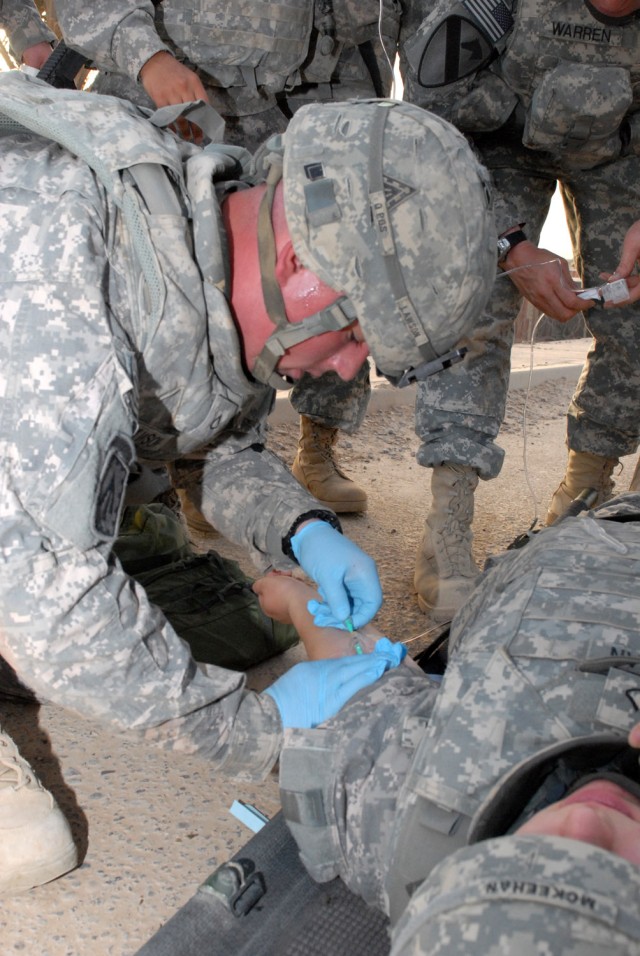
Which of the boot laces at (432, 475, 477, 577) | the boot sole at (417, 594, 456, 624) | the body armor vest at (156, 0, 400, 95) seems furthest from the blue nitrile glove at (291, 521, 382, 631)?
the body armor vest at (156, 0, 400, 95)

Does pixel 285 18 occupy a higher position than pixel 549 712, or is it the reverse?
pixel 285 18

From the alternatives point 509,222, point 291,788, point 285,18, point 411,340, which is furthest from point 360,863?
point 285,18

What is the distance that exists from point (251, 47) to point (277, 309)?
1657 mm

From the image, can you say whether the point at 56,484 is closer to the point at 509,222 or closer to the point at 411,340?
the point at 411,340

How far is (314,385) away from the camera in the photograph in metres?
3.38

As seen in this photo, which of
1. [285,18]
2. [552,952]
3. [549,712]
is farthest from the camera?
[285,18]

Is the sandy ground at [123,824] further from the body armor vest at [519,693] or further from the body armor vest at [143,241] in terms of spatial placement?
the body armor vest at [143,241]

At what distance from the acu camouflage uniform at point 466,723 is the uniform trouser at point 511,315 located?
130 cm

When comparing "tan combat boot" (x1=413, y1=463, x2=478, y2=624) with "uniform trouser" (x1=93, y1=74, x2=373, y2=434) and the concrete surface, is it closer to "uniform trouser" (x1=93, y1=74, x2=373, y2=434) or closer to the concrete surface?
"uniform trouser" (x1=93, y1=74, x2=373, y2=434)

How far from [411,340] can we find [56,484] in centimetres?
71

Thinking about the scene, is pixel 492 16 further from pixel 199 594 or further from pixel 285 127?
pixel 199 594

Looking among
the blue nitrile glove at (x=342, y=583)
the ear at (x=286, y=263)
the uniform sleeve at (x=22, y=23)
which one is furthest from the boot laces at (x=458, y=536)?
the uniform sleeve at (x=22, y=23)

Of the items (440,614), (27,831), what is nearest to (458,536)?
(440,614)

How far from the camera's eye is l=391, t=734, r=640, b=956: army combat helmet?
0.82 m
